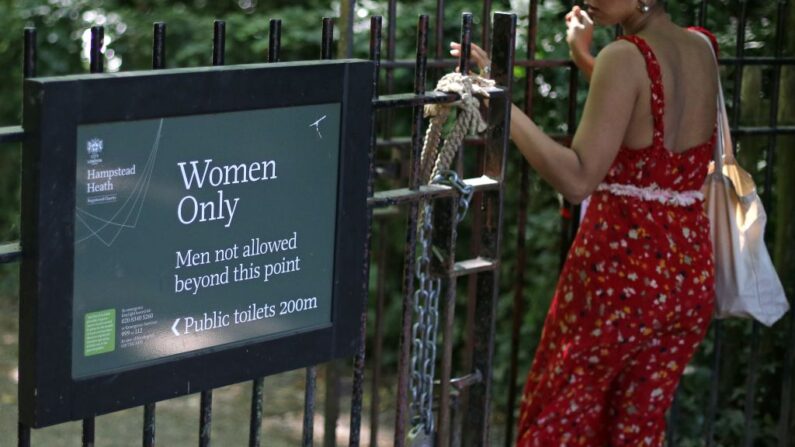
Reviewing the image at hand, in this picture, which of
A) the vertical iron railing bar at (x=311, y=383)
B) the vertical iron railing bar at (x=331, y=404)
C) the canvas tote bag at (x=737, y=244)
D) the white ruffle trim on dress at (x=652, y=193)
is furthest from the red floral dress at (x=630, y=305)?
the vertical iron railing bar at (x=331, y=404)

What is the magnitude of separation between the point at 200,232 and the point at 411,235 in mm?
691

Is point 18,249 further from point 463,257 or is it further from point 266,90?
point 463,257

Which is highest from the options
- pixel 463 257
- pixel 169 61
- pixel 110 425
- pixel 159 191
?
pixel 159 191

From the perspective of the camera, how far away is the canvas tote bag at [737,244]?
3951 mm

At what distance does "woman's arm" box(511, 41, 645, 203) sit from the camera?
352cm

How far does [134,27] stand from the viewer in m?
7.23

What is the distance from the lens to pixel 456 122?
10.9 ft

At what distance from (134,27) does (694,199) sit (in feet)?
13.6

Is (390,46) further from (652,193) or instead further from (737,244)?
(737,244)

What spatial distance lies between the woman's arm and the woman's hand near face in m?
0.41

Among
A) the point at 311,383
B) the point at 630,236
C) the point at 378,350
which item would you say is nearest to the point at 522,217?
the point at 630,236

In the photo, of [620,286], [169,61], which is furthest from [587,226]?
[169,61]

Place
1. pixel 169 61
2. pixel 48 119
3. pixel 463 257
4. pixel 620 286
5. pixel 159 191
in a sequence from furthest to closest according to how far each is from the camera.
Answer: pixel 169 61 < pixel 463 257 < pixel 620 286 < pixel 159 191 < pixel 48 119

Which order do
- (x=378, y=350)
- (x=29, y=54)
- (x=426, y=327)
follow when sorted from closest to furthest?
1. (x=29, y=54)
2. (x=426, y=327)
3. (x=378, y=350)
